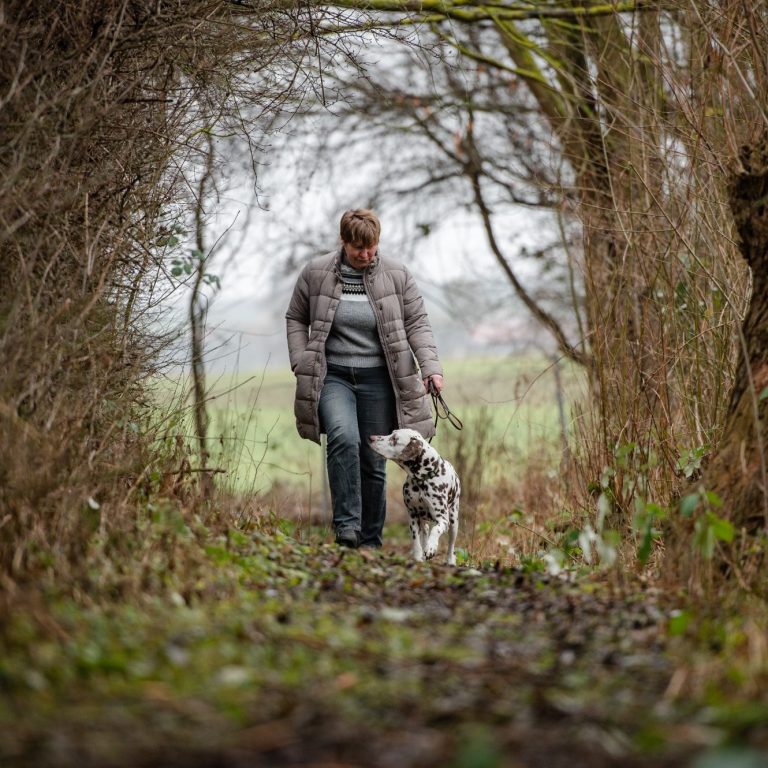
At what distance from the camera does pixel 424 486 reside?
6289 millimetres

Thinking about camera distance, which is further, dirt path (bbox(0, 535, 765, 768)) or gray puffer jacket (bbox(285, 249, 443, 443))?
gray puffer jacket (bbox(285, 249, 443, 443))

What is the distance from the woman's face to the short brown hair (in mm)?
27

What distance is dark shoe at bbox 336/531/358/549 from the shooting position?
20.2 feet

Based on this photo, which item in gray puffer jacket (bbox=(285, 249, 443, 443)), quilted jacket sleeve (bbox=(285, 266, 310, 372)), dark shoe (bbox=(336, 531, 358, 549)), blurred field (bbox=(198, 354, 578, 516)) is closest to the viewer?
dark shoe (bbox=(336, 531, 358, 549))

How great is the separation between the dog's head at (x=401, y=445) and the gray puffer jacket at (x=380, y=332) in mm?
310

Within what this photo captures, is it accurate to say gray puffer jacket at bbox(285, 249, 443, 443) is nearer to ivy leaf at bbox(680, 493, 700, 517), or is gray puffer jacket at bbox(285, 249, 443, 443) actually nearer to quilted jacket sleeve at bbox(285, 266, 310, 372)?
quilted jacket sleeve at bbox(285, 266, 310, 372)

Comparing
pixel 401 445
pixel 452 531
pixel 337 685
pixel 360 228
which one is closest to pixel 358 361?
pixel 401 445

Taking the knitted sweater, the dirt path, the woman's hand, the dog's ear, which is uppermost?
the knitted sweater

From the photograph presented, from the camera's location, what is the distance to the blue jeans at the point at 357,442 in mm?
6285

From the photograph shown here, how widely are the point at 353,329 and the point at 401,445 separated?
0.84 meters

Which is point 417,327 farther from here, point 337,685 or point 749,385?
point 337,685

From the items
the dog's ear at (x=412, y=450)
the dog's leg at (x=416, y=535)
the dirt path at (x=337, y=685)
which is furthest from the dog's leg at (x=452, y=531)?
the dirt path at (x=337, y=685)

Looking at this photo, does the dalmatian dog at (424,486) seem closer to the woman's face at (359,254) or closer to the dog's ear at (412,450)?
the dog's ear at (412,450)

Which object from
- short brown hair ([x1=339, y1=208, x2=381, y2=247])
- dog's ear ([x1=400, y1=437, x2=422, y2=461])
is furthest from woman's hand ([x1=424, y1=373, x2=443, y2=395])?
short brown hair ([x1=339, y1=208, x2=381, y2=247])
